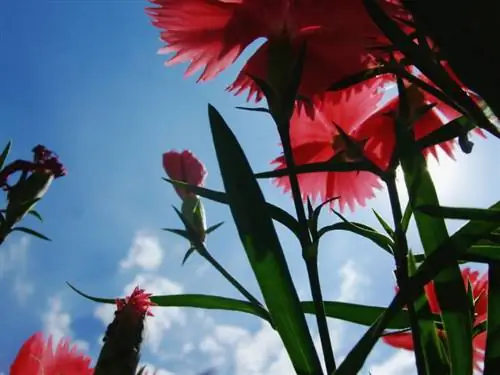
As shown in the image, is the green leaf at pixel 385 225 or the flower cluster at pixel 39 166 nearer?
the green leaf at pixel 385 225

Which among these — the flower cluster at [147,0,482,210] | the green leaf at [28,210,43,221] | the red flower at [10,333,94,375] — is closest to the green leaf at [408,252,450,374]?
the flower cluster at [147,0,482,210]

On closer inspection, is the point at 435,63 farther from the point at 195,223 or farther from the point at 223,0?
the point at 195,223

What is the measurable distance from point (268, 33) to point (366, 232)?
17 cm

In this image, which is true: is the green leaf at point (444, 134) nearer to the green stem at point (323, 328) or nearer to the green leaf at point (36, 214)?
the green stem at point (323, 328)

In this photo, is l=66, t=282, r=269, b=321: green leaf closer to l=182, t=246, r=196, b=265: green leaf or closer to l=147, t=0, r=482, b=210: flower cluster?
l=147, t=0, r=482, b=210: flower cluster

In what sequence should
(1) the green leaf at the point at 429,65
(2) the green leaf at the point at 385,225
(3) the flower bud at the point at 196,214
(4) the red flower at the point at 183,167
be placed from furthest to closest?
1. (4) the red flower at the point at 183,167
2. (3) the flower bud at the point at 196,214
3. (2) the green leaf at the point at 385,225
4. (1) the green leaf at the point at 429,65

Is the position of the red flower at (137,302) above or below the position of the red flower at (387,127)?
below

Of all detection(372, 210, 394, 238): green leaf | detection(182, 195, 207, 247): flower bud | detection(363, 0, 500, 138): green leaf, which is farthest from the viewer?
detection(182, 195, 207, 247): flower bud

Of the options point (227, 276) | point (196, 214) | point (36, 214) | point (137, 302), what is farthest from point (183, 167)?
point (137, 302)

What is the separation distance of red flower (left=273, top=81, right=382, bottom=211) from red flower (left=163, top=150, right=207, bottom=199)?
0.43 m

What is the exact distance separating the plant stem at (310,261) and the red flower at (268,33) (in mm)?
71

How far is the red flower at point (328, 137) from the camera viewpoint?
0.56 metres

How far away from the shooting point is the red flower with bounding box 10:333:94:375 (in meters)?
0.48

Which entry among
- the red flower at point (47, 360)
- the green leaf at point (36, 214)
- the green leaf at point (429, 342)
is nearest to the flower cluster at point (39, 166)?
the green leaf at point (36, 214)
